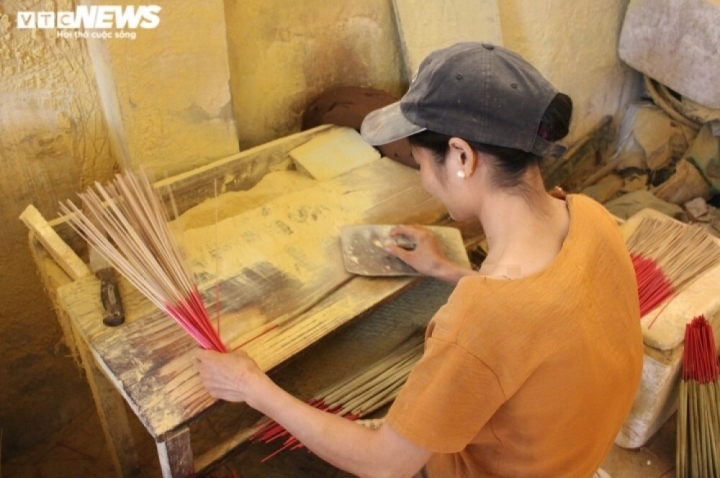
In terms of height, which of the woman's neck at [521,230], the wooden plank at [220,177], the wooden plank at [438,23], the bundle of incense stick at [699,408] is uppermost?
the wooden plank at [438,23]

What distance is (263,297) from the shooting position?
165cm

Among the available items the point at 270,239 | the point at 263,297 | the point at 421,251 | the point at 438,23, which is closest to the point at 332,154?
the point at 270,239

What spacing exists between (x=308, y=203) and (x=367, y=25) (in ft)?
3.48

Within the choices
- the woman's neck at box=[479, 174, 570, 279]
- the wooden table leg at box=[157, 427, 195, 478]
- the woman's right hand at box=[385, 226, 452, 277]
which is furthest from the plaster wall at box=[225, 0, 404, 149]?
the woman's neck at box=[479, 174, 570, 279]

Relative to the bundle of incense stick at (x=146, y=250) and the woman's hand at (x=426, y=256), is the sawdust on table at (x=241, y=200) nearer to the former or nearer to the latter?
the bundle of incense stick at (x=146, y=250)

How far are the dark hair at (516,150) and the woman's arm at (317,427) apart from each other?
1.64 ft

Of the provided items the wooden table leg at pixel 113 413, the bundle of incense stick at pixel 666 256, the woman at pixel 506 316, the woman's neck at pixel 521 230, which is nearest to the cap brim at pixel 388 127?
the woman at pixel 506 316

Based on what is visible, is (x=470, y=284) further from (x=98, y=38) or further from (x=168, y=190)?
(x=98, y=38)

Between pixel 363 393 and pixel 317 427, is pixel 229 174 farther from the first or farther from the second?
pixel 317 427

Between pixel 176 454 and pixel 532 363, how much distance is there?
79cm

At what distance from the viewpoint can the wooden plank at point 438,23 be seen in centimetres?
263

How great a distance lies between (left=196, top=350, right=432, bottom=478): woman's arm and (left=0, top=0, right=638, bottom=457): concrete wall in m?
0.96

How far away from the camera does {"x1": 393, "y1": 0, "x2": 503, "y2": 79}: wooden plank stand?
2.63 metres

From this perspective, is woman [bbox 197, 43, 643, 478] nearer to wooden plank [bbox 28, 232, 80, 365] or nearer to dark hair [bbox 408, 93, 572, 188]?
dark hair [bbox 408, 93, 572, 188]
